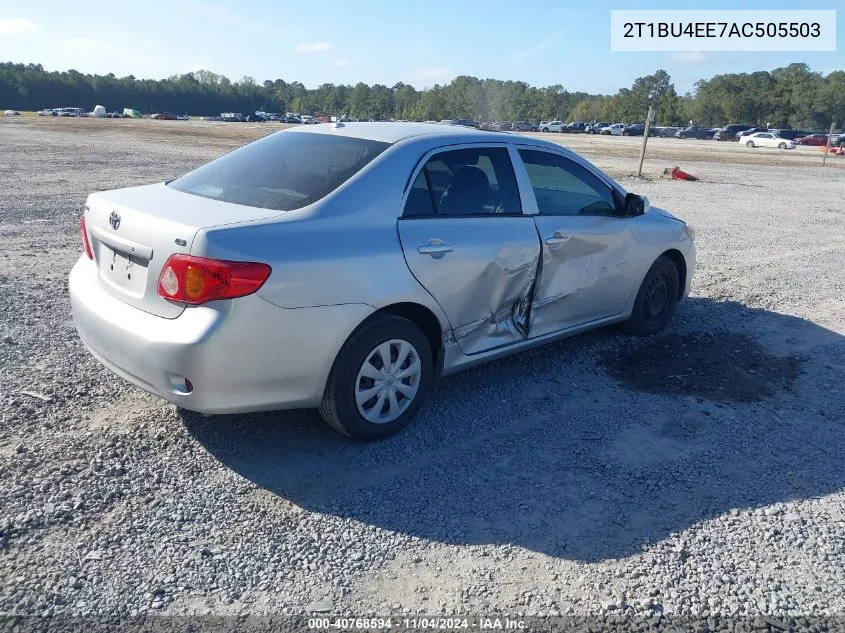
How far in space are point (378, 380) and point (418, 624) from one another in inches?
60.0

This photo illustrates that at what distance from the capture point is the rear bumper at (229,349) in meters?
3.45

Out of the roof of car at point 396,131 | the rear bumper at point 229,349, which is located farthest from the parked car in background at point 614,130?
the rear bumper at point 229,349

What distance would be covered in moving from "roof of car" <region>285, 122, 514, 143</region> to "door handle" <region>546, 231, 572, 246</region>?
72cm

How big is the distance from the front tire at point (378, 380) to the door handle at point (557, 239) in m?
1.27

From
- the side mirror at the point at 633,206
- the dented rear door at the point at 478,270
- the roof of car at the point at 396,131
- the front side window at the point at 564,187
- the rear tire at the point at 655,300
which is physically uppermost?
the roof of car at the point at 396,131

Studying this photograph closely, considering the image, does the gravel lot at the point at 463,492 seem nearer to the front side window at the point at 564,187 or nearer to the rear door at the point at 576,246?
the rear door at the point at 576,246

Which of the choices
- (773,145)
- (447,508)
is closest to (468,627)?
(447,508)

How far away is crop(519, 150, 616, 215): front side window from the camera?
5.13 m

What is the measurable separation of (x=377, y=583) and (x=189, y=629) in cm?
75

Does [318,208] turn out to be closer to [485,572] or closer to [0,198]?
[485,572]

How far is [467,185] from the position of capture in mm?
4656

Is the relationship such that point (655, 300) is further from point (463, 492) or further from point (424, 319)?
point (463, 492)

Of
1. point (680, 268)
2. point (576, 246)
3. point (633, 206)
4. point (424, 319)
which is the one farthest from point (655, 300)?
point (424, 319)

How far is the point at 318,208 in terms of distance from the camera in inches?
152
